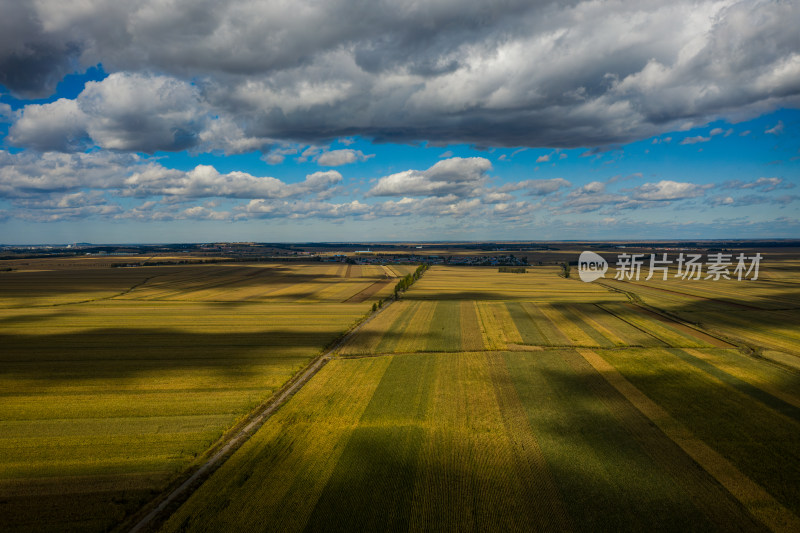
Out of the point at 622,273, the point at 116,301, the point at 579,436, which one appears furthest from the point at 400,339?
the point at 622,273

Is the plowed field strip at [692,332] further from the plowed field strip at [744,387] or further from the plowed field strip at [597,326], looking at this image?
the plowed field strip at [597,326]

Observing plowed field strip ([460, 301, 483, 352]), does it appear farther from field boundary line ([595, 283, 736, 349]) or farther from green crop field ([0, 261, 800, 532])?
field boundary line ([595, 283, 736, 349])

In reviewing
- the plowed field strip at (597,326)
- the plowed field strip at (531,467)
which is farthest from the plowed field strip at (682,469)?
the plowed field strip at (597,326)

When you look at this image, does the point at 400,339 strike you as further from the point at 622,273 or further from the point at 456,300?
the point at 622,273

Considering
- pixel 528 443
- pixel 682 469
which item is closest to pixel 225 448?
pixel 528 443

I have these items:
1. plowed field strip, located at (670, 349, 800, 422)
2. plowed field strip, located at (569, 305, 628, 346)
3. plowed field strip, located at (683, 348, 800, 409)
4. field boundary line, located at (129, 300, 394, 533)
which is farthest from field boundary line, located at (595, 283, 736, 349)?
field boundary line, located at (129, 300, 394, 533)

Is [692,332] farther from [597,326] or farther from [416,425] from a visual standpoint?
[416,425]

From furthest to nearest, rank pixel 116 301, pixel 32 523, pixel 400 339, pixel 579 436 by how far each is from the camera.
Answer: pixel 116 301 → pixel 400 339 → pixel 579 436 → pixel 32 523
